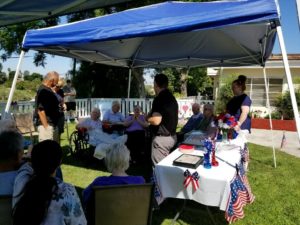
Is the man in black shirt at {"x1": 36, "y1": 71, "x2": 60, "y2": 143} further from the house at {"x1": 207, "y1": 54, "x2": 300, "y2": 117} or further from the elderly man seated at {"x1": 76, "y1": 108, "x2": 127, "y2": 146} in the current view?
the house at {"x1": 207, "y1": 54, "x2": 300, "y2": 117}

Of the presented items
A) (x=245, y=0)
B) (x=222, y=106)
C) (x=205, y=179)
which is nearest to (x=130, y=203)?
(x=205, y=179)

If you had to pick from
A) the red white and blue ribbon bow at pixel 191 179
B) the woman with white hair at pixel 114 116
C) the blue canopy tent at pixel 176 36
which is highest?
the blue canopy tent at pixel 176 36

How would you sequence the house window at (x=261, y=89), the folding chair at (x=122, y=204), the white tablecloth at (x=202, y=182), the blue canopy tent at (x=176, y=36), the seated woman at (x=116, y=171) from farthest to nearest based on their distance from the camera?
the house window at (x=261, y=89) → the blue canopy tent at (x=176, y=36) → the white tablecloth at (x=202, y=182) → the seated woman at (x=116, y=171) → the folding chair at (x=122, y=204)

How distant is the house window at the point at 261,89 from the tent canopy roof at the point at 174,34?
28.3 ft

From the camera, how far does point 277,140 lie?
9.74m

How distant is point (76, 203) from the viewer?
1826 millimetres

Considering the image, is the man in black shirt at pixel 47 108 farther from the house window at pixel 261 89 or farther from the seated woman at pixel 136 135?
the house window at pixel 261 89

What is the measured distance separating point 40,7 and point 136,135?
297 centimetres

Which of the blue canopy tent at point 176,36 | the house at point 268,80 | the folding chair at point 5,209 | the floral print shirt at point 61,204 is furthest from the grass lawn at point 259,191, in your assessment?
the house at point 268,80

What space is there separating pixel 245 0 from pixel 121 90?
510 inches

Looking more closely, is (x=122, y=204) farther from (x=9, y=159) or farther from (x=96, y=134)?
(x=96, y=134)

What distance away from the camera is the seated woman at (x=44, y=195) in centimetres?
163

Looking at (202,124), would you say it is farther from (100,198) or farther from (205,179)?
(100,198)

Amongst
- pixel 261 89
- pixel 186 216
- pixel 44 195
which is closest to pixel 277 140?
pixel 261 89
